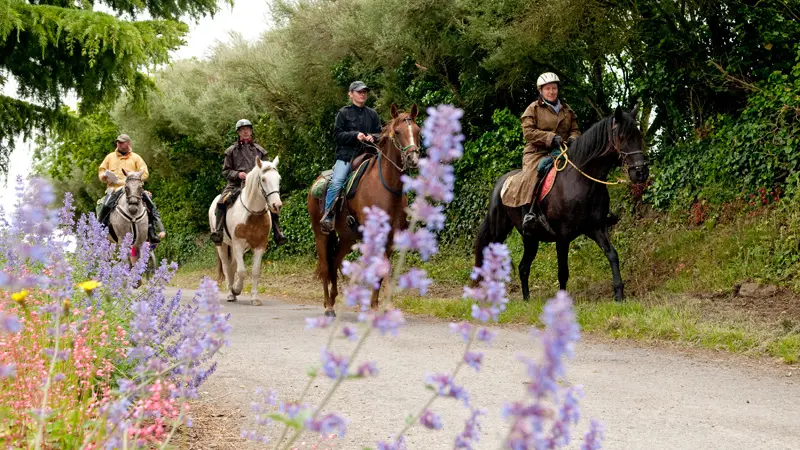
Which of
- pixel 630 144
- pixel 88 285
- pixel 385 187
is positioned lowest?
pixel 88 285

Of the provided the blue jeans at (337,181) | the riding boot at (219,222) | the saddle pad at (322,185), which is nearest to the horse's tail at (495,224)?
the blue jeans at (337,181)

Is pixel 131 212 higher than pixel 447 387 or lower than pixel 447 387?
higher

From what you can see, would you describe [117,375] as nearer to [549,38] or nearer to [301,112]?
[549,38]

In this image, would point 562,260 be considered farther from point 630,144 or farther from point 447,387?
point 447,387

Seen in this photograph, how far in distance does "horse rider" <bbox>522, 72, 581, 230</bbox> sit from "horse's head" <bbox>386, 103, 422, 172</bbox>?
1.91 m

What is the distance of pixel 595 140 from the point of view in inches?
398

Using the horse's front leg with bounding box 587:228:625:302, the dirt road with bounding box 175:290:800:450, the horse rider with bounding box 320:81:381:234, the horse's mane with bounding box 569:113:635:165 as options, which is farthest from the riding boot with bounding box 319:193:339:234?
the horse's front leg with bounding box 587:228:625:302

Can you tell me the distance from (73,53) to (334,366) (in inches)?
602

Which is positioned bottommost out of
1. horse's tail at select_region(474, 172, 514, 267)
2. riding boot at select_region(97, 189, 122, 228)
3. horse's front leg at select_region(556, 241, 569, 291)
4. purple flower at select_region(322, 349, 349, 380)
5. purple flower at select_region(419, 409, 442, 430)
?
purple flower at select_region(419, 409, 442, 430)

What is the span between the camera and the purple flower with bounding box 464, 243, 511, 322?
6.57 ft

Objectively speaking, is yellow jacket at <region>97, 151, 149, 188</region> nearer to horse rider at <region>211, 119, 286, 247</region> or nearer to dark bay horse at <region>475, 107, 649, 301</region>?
horse rider at <region>211, 119, 286, 247</region>

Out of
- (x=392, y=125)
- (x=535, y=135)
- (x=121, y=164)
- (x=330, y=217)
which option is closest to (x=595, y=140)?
(x=535, y=135)

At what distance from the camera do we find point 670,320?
26.7 feet

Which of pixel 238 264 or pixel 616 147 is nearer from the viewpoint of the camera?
pixel 616 147
